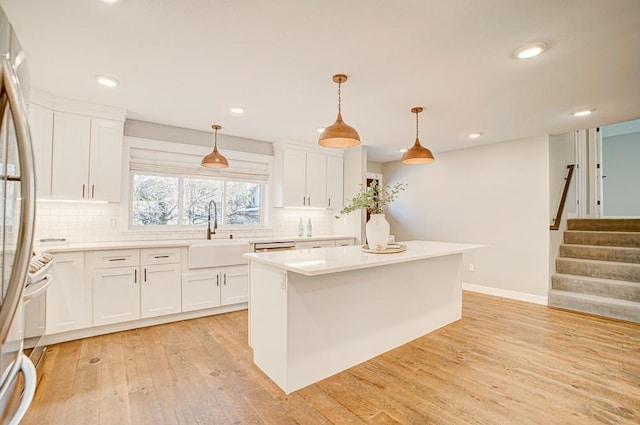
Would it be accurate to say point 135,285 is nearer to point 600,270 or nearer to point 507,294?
point 507,294

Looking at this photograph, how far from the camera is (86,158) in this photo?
3.41 m

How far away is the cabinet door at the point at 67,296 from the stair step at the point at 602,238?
259 inches

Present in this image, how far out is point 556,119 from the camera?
148 inches

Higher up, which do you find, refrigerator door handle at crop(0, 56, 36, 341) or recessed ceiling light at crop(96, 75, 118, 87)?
recessed ceiling light at crop(96, 75, 118, 87)

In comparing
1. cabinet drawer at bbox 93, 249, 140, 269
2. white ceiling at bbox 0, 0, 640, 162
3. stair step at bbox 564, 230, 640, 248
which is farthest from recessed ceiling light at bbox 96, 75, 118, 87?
stair step at bbox 564, 230, 640, 248

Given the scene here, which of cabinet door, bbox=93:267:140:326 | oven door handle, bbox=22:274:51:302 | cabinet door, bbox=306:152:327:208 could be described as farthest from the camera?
cabinet door, bbox=306:152:327:208

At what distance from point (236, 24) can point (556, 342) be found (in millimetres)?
3986

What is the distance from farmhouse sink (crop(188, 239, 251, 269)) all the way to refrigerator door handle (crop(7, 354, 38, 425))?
290 centimetres

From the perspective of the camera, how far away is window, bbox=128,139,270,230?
400 cm

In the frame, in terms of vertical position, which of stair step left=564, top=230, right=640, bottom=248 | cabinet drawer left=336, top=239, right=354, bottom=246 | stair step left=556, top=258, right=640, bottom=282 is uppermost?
stair step left=564, top=230, right=640, bottom=248

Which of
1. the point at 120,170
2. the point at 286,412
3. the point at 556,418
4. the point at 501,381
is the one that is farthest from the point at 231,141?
the point at 556,418

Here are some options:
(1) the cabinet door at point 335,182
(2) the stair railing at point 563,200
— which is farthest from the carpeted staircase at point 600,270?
(1) the cabinet door at point 335,182

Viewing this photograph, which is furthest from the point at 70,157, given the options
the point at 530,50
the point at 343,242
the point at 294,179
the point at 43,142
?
the point at 530,50

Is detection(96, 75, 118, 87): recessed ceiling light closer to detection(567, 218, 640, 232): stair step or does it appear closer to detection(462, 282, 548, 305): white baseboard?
detection(462, 282, 548, 305): white baseboard
